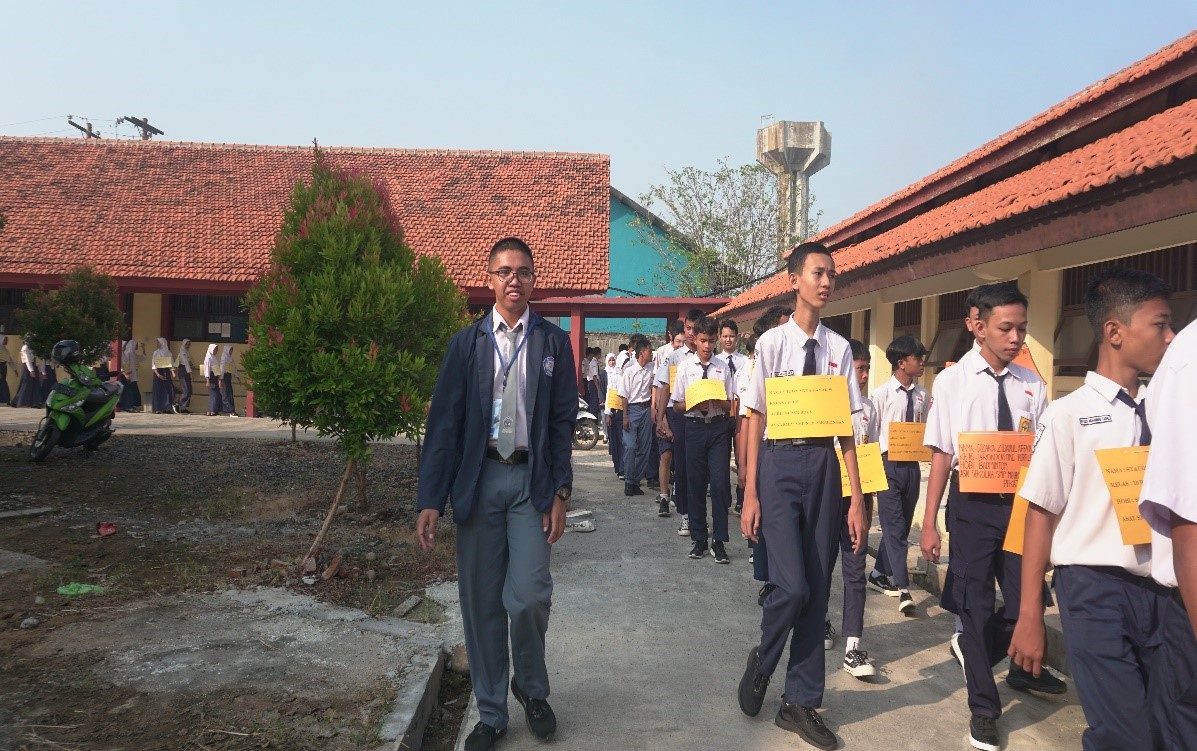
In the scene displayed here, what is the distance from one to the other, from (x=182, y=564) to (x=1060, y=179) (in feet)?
23.8

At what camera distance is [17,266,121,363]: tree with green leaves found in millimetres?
14852

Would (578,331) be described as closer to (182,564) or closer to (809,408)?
(182,564)

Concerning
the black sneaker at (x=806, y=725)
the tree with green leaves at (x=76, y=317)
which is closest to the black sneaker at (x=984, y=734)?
the black sneaker at (x=806, y=725)

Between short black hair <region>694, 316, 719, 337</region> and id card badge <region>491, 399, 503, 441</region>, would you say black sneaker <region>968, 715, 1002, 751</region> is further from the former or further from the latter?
short black hair <region>694, 316, 719, 337</region>

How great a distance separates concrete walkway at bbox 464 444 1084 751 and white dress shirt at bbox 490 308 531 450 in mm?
1287

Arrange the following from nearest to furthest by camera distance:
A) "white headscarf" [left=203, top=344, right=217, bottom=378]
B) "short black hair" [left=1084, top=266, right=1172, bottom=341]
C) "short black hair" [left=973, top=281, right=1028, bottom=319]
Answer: "short black hair" [left=1084, top=266, right=1172, bottom=341] < "short black hair" [left=973, top=281, right=1028, bottom=319] < "white headscarf" [left=203, top=344, right=217, bottom=378]

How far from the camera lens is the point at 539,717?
375 cm

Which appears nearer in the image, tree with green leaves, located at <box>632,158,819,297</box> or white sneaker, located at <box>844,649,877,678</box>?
white sneaker, located at <box>844,649,877,678</box>

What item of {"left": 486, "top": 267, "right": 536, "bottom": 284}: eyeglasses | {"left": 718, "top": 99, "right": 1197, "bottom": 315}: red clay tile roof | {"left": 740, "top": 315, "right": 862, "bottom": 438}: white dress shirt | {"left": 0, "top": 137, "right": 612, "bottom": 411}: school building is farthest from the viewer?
{"left": 0, "top": 137, "right": 612, "bottom": 411}: school building

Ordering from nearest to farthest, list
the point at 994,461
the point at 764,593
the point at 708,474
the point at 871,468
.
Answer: the point at 994,461 < the point at 871,468 < the point at 764,593 < the point at 708,474

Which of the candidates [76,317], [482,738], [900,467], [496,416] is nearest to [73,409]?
[76,317]

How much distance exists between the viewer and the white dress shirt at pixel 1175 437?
1.78 m

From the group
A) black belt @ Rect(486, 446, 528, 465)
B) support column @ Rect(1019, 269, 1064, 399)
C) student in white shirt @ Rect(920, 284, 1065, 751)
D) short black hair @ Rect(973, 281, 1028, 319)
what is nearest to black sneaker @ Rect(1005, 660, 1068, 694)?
student in white shirt @ Rect(920, 284, 1065, 751)

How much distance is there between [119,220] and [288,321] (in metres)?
16.7
